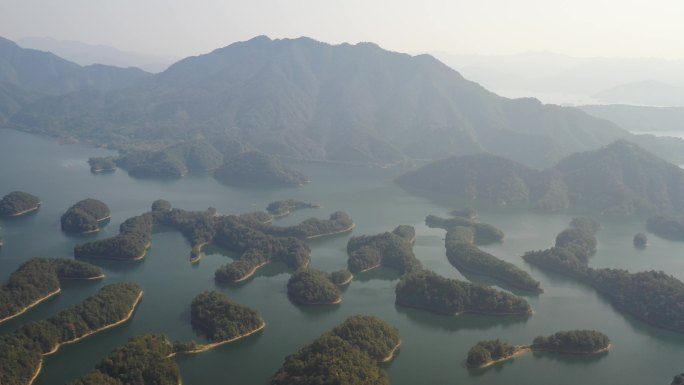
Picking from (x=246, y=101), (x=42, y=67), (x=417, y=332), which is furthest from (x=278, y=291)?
(x=42, y=67)

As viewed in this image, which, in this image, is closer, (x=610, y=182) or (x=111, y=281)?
(x=111, y=281)

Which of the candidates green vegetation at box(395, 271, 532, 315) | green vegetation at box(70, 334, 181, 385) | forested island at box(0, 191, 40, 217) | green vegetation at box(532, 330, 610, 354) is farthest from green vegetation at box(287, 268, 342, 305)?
forested island at box(0, 191, 40, 217)

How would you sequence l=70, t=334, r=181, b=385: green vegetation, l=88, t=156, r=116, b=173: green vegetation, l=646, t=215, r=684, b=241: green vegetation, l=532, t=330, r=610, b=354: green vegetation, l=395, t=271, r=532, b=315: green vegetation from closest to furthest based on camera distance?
l=70, t=334, r=181, b=385: green vegetation
l=532, t=330, r=610, b=354: green vegetation
l=395, t=271, r=532, b=315: green vegetation
l=646, t=215, r=684, b=241: green vegetation
l=88, t=156, r=116, b=173: green vegetation

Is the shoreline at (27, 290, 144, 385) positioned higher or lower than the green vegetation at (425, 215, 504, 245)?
lower

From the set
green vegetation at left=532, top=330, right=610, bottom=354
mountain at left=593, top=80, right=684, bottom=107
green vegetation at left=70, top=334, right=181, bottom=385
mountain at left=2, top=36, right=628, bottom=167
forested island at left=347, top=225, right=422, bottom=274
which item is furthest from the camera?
mountain at left=593, top=80, right=684, bottom=107

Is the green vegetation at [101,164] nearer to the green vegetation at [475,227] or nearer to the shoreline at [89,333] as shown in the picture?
the green vegetation at [475,227]

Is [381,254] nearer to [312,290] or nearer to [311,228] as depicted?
[311,228]

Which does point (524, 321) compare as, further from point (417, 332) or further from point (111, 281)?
point (111, 281)

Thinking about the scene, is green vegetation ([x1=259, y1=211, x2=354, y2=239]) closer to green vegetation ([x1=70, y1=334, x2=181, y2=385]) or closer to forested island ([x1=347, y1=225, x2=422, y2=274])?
forested island ([x1=347, y1=225, x2=422, y2=274])
